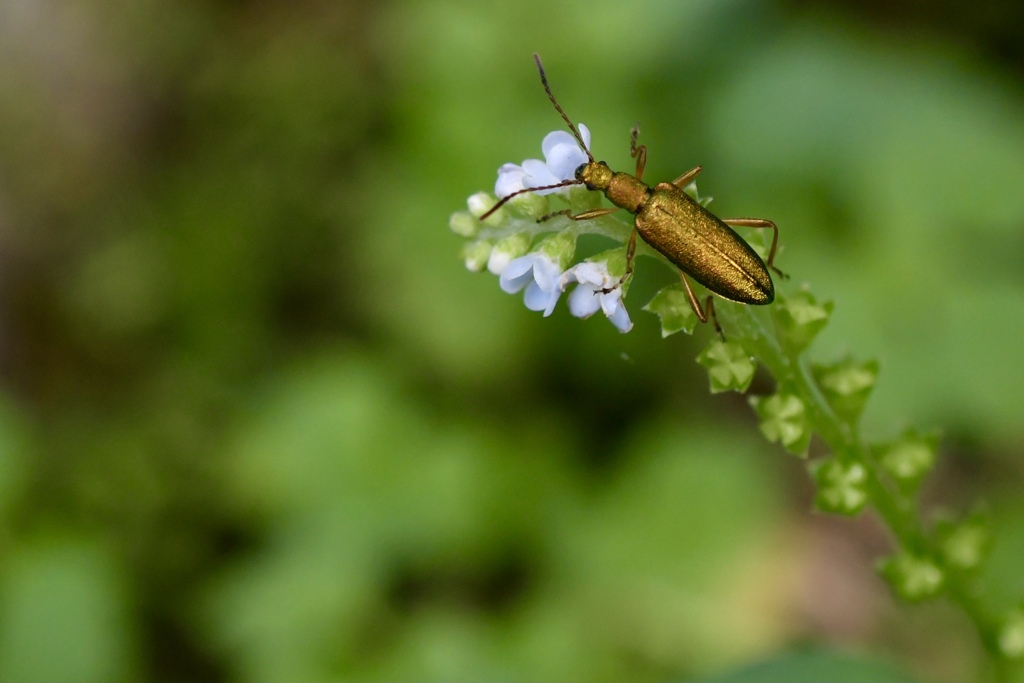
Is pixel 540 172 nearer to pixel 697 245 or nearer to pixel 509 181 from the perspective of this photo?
pixel 509 181

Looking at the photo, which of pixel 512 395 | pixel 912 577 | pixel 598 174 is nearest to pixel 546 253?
pixel 598 174

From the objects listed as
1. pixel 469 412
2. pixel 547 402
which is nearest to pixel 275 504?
pixel 469 412

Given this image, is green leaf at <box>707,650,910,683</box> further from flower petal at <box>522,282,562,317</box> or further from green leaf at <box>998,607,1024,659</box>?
flower petal at <box>522,282,562,317</box>

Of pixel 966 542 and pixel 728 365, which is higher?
pixel 728 365

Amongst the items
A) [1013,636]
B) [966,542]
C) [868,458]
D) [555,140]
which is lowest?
[1013,636]

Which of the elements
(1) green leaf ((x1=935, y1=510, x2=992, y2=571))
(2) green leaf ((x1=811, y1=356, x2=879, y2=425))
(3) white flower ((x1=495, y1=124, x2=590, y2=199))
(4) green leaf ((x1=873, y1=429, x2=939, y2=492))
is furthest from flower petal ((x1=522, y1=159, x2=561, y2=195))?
(1) green leaf ((x1=935, y1=510, x2=992, y2=571))

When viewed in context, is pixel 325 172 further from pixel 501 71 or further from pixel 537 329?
pixel 537 329

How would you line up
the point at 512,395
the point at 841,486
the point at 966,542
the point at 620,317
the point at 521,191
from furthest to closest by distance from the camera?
the point at 512,395, the point at 966,542, the point at 841,486, the point at 521,191, the point at 620,317
